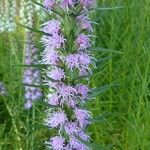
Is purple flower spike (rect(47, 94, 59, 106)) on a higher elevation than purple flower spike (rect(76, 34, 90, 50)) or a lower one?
lower

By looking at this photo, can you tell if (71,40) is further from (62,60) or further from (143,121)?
(143,121)

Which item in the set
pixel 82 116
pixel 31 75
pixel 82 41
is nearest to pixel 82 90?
pixel 82 116

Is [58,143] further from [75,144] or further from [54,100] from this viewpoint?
[54,100]

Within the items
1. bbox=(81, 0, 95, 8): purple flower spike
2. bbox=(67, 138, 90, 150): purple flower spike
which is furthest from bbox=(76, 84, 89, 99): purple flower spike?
bbox=(81, 0, 95, 8): purple flower spike

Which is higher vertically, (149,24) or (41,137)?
(149,24)

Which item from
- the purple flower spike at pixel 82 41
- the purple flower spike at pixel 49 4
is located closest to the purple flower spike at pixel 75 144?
the purple flower spike at pixel 82 41

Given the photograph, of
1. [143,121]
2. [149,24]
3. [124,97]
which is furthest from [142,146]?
[149,24]

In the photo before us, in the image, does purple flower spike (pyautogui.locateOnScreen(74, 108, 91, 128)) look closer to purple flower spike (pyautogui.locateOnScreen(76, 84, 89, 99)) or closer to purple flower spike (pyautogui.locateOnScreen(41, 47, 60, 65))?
purple flower spike (pyautogui.locateOnScreen(76, 84, 89, 99))
